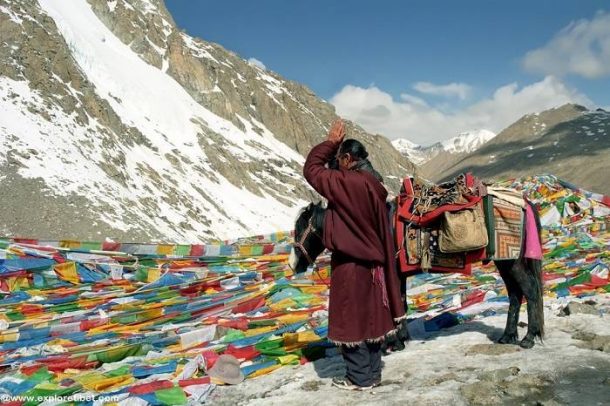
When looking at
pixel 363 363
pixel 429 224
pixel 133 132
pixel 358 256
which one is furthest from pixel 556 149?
pixel 363 363

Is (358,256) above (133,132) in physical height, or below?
below

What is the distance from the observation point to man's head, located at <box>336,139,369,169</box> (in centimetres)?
473

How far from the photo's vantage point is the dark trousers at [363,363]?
450cm

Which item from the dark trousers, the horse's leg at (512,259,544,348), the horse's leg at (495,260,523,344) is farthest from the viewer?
the horse's leg at (495,260,523,344)

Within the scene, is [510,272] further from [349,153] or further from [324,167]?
[324,167]

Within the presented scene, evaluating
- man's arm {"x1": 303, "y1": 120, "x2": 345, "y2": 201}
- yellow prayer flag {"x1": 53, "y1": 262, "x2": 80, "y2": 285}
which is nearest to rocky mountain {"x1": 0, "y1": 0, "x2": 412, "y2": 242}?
yellow prayer flag {"x1": 53, "y1": 262, "x2": 80, "y2": 285}

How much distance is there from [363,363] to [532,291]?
2.16m

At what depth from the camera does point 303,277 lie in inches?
443

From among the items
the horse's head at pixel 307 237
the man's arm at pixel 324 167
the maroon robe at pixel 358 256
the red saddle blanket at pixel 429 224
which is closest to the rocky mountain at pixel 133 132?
the horse's head at pixel 307 237

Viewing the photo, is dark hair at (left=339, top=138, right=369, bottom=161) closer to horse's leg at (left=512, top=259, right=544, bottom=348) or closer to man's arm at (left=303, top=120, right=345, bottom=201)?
man's arm at (left=303, top=120, right=345, bottom=201)

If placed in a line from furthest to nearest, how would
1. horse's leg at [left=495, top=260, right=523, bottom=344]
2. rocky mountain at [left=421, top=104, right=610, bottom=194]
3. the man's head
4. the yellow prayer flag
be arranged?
rocky mountain at [left=421, top=104, right=610, bottom=194], the yellow prayer flag, horse's leg at [left=495, top=260, right=523, bottom=344], the man's head

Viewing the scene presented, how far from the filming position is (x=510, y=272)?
5578 mm

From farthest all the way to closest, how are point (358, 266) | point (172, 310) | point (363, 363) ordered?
point (172, 310), point (358, 266), point (363, 363)

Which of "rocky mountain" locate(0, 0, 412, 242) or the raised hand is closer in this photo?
the raised hand
